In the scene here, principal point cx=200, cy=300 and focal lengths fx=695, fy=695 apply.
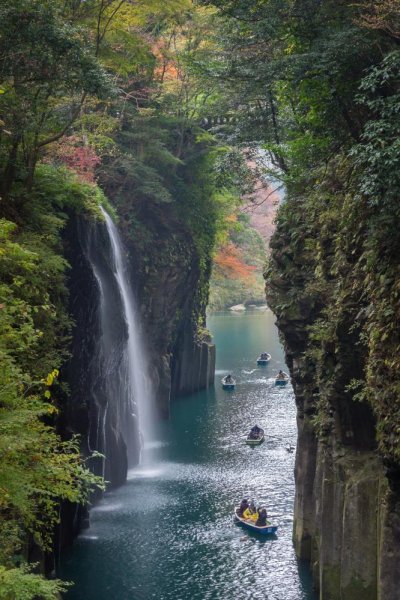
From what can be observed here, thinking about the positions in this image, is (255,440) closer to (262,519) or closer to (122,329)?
(122,329)

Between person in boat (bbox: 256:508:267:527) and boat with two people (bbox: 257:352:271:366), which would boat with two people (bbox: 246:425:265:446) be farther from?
boat with two people (bbox: 257:352:271:366)

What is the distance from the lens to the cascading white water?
38.5m

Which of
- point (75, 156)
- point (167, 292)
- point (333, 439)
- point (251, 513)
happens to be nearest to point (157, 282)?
point (167, 292)

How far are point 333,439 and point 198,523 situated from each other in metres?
10.1

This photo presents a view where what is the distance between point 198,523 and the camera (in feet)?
94.6

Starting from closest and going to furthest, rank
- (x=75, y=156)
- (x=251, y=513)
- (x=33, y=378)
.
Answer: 1. (x=33, y=378)
2. (x=251, y=513)
3. (x=75, y=156)

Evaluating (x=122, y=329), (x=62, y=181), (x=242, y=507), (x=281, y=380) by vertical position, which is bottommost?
(x=242, y=507)

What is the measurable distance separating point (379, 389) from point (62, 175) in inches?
645

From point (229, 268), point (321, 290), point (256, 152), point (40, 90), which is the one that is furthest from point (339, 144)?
point (229, 268)

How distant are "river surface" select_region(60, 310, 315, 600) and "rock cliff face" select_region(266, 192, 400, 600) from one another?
2.12m

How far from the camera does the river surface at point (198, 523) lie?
23312 mm

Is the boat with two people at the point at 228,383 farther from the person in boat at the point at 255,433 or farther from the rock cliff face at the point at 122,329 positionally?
the person in boat at the point at 255,433

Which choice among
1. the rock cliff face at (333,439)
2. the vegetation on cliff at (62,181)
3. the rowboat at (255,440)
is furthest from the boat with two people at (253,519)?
the rowboat at (255,440)

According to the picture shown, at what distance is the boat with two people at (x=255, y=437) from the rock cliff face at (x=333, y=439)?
13772 mm
